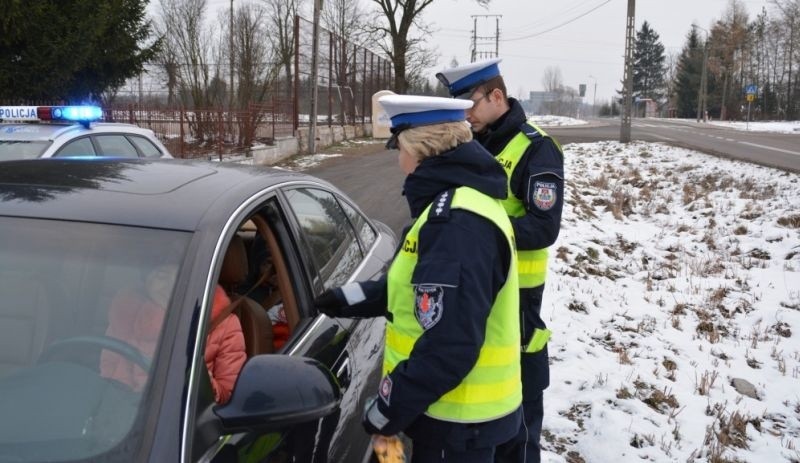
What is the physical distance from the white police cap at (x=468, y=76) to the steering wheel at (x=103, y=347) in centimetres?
186

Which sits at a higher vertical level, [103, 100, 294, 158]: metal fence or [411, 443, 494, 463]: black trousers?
[103, 100, 294, 158]: metal fence

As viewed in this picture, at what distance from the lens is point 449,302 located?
1.75 meters

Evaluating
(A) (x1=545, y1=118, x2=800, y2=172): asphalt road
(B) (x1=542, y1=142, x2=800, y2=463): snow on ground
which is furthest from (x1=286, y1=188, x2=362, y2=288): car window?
(A) (x1=545, y1=118, x2=800, y2=172): asphalt road

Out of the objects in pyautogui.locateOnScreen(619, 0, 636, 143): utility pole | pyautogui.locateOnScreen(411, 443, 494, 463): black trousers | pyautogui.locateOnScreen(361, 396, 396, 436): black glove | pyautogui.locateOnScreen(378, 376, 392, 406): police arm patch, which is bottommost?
pyautogui.locateOnScreen(411, 443, 494, 463): black trousers

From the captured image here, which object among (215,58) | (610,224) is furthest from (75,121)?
(215,58)

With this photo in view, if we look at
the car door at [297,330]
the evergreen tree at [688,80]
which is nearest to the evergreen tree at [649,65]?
the evergreen tree at [688,80]

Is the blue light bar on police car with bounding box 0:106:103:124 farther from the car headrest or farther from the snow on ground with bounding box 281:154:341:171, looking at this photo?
the snow on ground with bounding box 281:154:341:171

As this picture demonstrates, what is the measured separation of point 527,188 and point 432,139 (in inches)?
44.5

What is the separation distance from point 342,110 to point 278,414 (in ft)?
80.0

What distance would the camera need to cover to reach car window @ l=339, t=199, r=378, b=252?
11.4ft

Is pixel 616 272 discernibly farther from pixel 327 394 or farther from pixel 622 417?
pixel 327 394

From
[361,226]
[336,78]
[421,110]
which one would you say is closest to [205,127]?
[336,78]

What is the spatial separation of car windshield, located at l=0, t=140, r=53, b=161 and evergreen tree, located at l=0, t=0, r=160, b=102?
8.23 metres

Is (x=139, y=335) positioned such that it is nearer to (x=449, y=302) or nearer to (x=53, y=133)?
(x=449, y=302)
